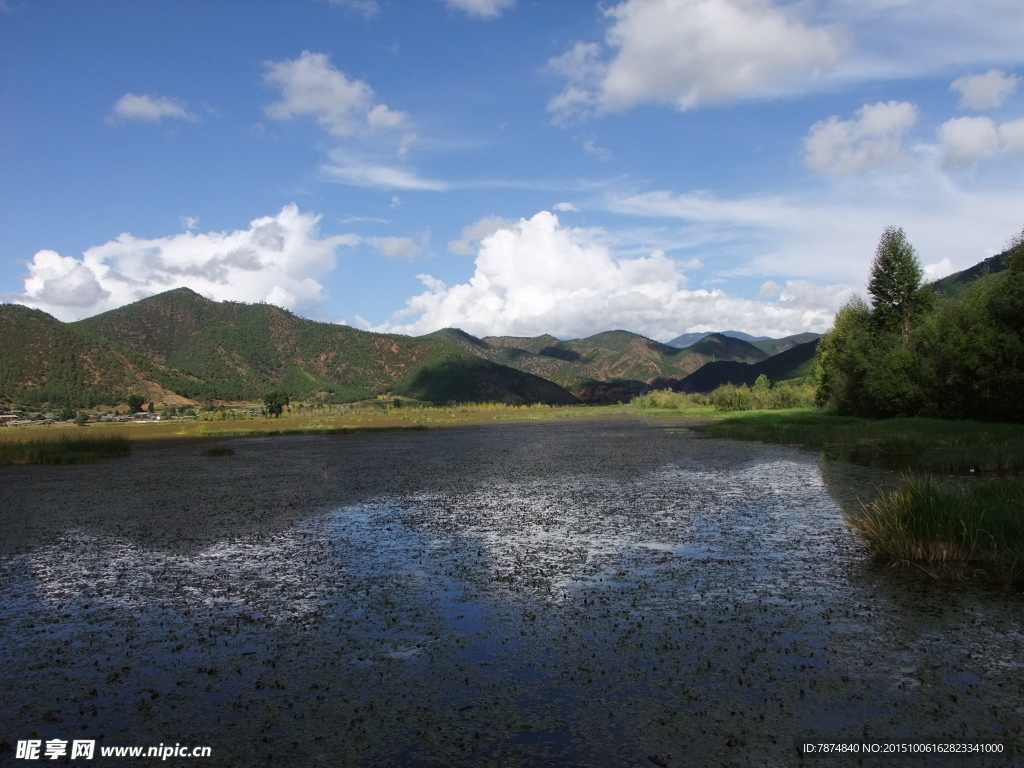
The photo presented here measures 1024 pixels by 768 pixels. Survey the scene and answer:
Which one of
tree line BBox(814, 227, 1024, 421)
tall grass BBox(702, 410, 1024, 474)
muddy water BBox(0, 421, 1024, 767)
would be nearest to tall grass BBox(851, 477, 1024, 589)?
muddy water BBox(0, 421, 1024, 767)

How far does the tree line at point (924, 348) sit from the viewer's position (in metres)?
32.4

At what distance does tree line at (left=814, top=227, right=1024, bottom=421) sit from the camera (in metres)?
32.4

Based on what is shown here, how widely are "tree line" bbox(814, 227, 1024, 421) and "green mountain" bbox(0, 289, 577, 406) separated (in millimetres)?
104174

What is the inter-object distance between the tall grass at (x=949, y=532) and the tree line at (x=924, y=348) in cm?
2367

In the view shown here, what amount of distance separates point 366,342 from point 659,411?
107 metres

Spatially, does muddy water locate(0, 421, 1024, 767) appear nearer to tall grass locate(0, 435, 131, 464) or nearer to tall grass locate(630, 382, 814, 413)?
tall grass locate(0, 435, 131, 464)

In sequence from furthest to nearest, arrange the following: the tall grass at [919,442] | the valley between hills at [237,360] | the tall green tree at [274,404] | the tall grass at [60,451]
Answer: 1. the valley between hills at [237,360]
2. the tall green tree at [274,404]
3. the tall grass at [60,451]
4. the tall grass at [919,442]

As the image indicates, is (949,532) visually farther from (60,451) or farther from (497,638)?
(60,451)

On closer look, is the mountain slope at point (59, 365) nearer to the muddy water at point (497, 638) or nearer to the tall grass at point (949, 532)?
the muddy water at point (497, 638)

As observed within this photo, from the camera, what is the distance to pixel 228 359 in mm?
169500

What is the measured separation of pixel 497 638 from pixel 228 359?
175940mm

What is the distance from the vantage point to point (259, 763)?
18.9 ft

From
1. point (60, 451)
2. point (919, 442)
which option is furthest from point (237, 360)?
point (919, 442)

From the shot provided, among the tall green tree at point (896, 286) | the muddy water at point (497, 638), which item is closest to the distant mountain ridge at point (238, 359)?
the tall green tree at point (896, 286)
